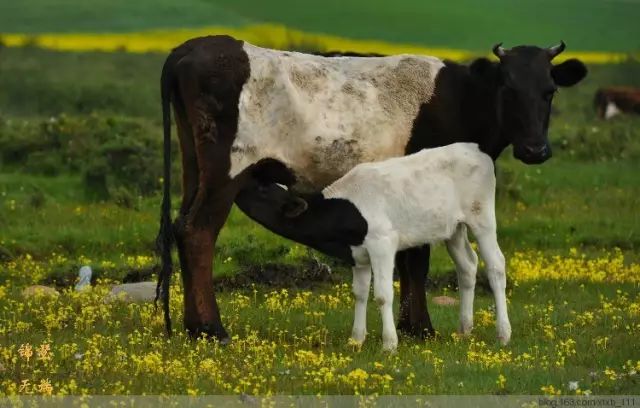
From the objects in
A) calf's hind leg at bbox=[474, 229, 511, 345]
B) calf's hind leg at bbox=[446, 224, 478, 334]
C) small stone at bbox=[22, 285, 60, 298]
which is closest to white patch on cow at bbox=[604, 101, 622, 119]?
small stone at bbox=[22, 285, 60, 298]

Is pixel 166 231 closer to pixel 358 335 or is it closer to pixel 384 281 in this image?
pixel 358 335

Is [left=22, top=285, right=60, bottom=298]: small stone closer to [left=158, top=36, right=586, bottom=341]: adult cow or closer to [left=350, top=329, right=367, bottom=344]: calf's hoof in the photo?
[left=158, top=36, right=586, bottom=341]: adult cow

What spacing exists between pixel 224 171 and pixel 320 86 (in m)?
1.37

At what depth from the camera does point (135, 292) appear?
1812 cm

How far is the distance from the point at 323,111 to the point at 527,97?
6.87ft

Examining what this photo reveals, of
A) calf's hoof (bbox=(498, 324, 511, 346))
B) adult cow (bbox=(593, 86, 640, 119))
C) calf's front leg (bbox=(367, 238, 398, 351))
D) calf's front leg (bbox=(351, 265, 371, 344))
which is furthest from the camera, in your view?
adult cow (bbox=(593, 86, 640, 119))

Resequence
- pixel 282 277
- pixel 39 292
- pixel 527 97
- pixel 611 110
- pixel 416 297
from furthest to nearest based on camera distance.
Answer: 1. pixel 611 110
2. pixel 282 277
3. pixel 39 292
4. pixel 416 297
5. pixel 527 97

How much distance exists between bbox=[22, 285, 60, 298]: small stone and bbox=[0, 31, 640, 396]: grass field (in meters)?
0.18

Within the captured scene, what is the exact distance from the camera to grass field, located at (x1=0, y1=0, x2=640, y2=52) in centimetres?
4153

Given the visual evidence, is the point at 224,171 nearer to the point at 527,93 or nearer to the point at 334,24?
the point at 527,93

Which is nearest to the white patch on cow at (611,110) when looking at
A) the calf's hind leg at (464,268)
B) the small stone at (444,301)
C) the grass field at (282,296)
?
the grass field at (282,296)

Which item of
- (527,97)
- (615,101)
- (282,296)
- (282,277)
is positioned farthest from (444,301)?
(615,101)

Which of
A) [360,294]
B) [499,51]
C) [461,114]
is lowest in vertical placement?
[360,294]

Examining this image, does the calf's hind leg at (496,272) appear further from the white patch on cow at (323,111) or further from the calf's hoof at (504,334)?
the white patch on cow at (323,111)
